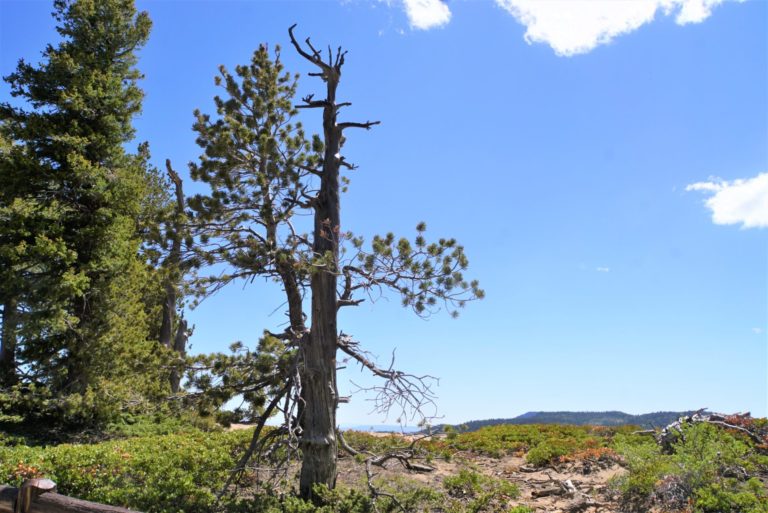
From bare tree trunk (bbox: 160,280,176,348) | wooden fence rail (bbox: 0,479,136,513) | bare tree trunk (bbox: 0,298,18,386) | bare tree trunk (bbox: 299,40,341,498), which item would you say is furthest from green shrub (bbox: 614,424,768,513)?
bare tree trunk (bbox: 160,280,176,348)

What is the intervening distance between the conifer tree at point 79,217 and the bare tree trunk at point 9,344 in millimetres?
157

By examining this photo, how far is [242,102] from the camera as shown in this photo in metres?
8.39

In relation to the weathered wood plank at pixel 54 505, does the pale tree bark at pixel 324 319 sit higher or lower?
higher

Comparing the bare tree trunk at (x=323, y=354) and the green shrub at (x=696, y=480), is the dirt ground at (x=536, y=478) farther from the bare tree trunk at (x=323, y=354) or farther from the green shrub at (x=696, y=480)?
the bare tree trunk at (x=323, y=354)

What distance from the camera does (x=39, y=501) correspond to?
16.7 ft

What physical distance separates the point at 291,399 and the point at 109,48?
1352 centimetres

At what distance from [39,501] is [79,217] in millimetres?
10572

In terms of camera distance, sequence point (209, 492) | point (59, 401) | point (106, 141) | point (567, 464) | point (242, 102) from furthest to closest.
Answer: point (106, 141) → point (59, 401) → point (567, 464) → point (242, 102) → point (209, 492)

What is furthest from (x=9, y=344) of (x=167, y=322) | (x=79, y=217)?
(x=167, y=322)

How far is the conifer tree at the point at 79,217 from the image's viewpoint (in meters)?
12.9

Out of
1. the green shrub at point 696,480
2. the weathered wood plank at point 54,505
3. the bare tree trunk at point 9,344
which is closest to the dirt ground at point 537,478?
the green shrub at point 696,480

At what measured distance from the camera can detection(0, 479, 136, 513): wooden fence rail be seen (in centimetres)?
496

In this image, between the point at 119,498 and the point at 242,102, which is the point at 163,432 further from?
the point at 242,102

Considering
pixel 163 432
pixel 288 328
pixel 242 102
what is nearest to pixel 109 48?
pixel 242 102
